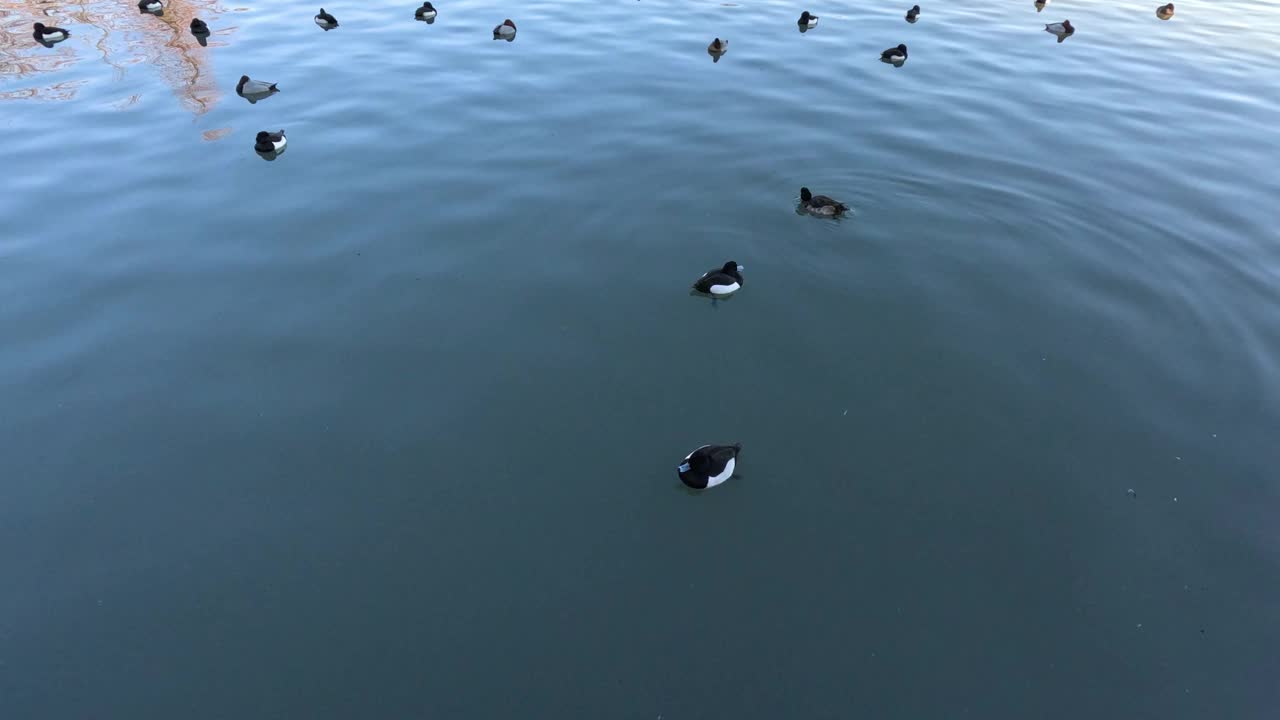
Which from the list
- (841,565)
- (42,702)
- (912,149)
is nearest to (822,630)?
(841,565)

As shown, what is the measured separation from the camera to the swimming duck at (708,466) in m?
9.77

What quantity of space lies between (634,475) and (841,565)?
3.15 meters

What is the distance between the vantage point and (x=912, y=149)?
61.7 ft

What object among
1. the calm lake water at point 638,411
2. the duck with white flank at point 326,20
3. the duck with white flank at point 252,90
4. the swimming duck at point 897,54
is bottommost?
the calm lake water at point 638,411

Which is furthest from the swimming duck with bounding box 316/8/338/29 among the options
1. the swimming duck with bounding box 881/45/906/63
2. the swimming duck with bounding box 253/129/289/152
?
the swimming duck with bounding box 881/45/906/63

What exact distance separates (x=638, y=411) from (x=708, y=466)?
1.93m

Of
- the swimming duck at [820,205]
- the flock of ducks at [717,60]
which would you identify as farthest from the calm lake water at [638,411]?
the swimming duck at [820,205]

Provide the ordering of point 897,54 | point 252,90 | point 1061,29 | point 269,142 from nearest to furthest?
1. point 269,142
2. point 252,90
3. point 897,54
4. point 1061,29

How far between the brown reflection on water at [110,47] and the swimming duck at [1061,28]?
3178 cm

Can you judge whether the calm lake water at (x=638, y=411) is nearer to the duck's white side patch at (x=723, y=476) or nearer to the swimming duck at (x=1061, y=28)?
the duck's white side patch at (x=723, y=476)

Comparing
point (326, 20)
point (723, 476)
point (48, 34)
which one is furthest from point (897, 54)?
point (48, 34)

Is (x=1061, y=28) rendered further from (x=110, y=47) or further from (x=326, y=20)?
(x=110, y=47)

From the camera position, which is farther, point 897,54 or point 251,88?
point 897,54

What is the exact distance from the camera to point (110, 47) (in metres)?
27.2
